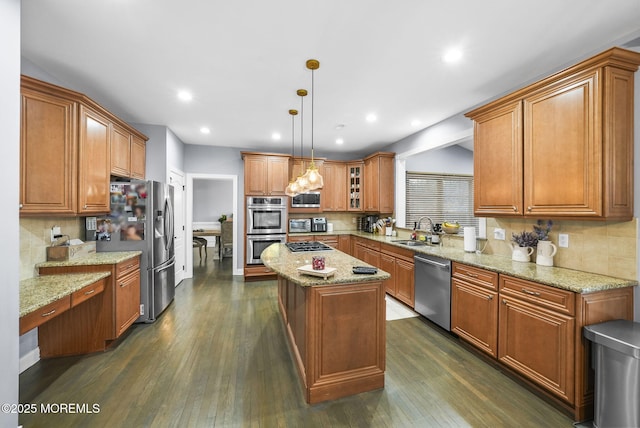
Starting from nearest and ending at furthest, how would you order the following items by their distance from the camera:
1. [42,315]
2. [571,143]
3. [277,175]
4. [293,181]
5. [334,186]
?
1. [42,315]
2. [571,143]
3. [293,181]
4. [277,175]
5. [334,186]

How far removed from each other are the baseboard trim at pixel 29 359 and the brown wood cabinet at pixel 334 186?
4.54 metres

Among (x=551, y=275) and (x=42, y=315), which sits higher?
(x=551, y=275)

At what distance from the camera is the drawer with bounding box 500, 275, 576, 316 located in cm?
183

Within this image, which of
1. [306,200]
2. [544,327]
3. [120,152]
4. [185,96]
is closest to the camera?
[544,327]

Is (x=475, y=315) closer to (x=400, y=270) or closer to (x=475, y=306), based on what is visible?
(x=475, y=306)

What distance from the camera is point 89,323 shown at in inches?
102

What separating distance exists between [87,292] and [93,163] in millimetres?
1338

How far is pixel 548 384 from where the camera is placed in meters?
1.92

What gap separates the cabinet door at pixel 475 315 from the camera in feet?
7.75

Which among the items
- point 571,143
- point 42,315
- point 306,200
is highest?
point 571,143

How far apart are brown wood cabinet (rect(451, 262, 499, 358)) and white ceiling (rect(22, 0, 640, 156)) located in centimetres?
197

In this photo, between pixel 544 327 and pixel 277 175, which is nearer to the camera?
pixel 544 327

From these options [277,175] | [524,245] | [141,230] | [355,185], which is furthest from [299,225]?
[524,245]

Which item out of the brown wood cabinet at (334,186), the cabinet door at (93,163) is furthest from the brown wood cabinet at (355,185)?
the cabinet door at (93,163)
